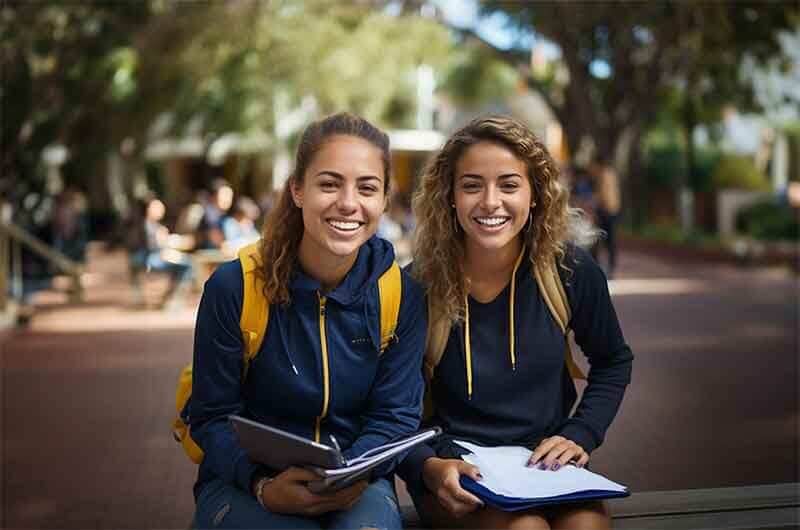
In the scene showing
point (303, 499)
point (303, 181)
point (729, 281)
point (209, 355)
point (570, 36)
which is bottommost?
point (729, 281)

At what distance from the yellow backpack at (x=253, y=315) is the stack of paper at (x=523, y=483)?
15.5 inches

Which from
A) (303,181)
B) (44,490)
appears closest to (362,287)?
(303,181)

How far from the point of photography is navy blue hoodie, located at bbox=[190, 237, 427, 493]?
8.23 ft

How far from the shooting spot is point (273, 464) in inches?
91.1

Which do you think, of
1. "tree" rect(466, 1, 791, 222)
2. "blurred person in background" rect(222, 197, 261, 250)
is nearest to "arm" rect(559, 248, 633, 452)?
"blurred person in background" rect(222, 197, 261, 250)

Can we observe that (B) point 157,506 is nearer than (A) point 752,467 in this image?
Yes

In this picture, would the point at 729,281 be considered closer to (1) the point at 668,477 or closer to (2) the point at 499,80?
(1) the point at 668,477

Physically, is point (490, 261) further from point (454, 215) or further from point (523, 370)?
point (523, 370)

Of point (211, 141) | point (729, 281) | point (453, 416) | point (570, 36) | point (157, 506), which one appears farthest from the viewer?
point (211, 141)

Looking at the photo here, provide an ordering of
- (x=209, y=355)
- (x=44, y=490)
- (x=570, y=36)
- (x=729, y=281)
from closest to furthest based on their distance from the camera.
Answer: (x=209, y=355), (x=44, y=490), (x=729, y=281), (x=570, y=36)

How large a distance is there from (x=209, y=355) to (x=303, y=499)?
0.44 m

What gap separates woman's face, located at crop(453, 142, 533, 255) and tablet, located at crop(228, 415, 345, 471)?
0.81m

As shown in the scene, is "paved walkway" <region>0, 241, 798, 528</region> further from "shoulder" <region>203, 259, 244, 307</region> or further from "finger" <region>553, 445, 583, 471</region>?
"shoulder" <region>203, 259, 244, 307</region>

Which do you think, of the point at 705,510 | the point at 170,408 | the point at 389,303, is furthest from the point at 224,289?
the point at 170,408
